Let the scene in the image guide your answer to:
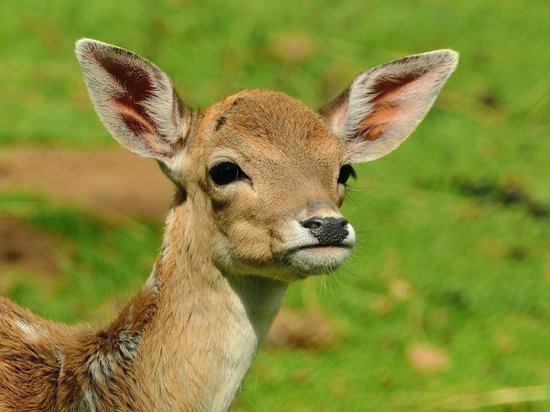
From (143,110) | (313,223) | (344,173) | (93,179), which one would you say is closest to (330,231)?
(313,223)

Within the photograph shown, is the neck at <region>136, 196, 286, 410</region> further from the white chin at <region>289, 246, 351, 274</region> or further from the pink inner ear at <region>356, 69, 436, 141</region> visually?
the pink inner ear at <region>356, 69, 436, 141</region>

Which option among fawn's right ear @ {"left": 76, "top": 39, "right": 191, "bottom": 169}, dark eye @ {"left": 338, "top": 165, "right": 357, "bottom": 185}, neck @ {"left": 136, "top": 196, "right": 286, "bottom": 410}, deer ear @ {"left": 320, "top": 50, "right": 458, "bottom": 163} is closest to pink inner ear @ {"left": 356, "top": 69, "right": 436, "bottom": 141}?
deer ear @ {"left": 320, "top": 50, "right": 458, "bottom": 163}

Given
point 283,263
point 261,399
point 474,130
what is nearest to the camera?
point 283,263

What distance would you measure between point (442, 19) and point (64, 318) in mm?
5257

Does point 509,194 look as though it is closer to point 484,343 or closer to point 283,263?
point 484,343

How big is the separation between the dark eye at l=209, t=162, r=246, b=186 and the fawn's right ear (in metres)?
0.39

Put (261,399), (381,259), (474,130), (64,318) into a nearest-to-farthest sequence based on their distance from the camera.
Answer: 1. (261,399)
2. (64,318)
3. (381,259)
4. (474,130)

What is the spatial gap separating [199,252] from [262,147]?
525 mm

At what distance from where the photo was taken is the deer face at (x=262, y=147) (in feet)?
16.6

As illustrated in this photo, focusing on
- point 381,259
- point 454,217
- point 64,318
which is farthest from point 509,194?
point 64,318

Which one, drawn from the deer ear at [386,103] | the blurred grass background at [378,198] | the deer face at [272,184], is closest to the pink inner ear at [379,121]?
the deer ear at [386,103]

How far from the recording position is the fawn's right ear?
18.5 feet

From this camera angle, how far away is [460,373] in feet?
24.8

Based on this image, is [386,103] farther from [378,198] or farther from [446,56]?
[378,198]
